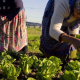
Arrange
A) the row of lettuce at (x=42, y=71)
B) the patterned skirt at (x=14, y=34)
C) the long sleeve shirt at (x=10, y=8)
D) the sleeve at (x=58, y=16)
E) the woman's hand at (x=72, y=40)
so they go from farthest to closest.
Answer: the patterned skirt at (x=14, y=34) < the long sleeve shirt at (x=10, y=8) < the sleeve at (x=58, y=16) < the row of lettuce at (x=42, y=71) < the woman's hand at (x=72, y=40)

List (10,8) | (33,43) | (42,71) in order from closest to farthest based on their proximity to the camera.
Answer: (42,71) < (10,8) < (33,43)

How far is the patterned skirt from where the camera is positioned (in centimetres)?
292

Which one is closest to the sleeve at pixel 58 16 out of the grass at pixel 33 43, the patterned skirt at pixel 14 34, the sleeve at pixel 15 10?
the sleeve at pixel 15 10

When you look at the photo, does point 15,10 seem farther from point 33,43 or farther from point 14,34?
point 33,43

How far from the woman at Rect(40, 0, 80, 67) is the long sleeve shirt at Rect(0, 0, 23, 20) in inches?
21.4

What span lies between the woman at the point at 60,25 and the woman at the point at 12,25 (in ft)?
1.79

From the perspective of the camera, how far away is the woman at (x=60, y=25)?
195cm

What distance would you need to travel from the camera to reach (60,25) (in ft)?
6.38

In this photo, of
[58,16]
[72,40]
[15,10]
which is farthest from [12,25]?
[72,40]

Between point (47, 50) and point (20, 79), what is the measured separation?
0.91 m

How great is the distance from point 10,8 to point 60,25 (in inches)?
49.5

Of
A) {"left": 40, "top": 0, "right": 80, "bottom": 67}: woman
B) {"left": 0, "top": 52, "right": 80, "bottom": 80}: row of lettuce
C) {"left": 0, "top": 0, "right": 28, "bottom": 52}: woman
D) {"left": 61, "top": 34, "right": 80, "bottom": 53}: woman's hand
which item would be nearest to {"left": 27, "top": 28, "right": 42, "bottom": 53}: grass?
{"left": 0, "top": 0, "right": 28, "bottom": 52}: woman

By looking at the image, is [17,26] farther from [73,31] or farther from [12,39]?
[73,31]

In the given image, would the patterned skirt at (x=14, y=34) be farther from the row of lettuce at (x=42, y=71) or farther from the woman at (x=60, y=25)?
the row of lettuce at (x=42, y=71)
